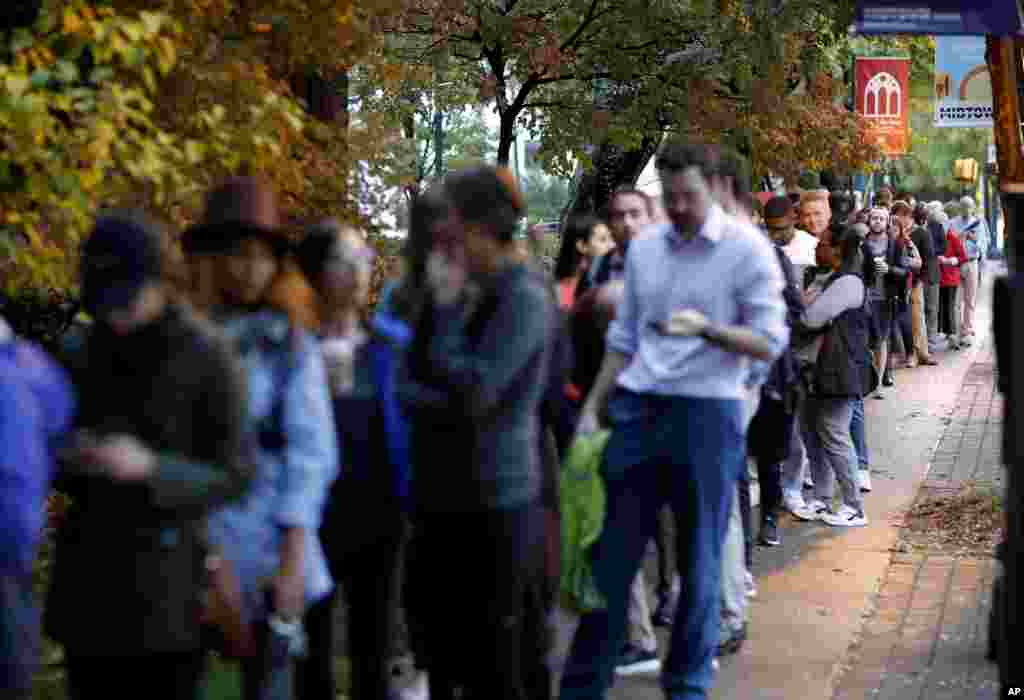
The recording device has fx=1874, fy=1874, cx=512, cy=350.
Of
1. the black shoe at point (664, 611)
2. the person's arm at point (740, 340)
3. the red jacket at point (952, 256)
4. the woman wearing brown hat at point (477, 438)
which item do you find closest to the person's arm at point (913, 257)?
the red jacket at point (952, 256)

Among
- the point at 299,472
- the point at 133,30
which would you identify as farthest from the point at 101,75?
the point at 299,472

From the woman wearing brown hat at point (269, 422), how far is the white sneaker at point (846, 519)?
23.3ft

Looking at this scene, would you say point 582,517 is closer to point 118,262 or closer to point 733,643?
point 733,643

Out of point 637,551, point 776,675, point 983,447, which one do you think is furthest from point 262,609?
point 983,447

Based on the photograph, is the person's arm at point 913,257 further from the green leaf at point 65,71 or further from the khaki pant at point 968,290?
the green leaf at point 65,71

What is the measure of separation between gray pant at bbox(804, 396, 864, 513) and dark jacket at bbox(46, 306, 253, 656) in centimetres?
740

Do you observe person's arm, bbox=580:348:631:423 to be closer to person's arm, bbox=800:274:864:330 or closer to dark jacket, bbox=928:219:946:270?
person's arm, bbox=800:274:864:330

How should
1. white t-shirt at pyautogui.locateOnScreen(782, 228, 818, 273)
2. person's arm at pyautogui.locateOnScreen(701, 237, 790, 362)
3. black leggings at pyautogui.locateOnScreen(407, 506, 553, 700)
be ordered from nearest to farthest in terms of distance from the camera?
black leggings at pyautogui.locateOnScreen(407, 506, 553, 700) < person's arm at pyautogui.locateOnScreen(701, 237, 790, 362) < white t-shirt at pyautogui.locateOnScreen(782, 228, 818, 273)

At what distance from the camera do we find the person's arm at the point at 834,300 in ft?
35.4

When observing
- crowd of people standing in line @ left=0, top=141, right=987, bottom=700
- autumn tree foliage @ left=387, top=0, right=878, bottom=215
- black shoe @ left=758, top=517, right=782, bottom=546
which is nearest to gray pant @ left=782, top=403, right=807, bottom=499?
black shoe @ left=758, top=517, right=782, bottom=546

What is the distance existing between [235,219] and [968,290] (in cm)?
2286

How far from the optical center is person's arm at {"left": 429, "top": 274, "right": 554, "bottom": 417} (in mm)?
5215

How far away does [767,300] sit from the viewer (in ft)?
21.2

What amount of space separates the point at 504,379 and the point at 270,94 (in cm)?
234
